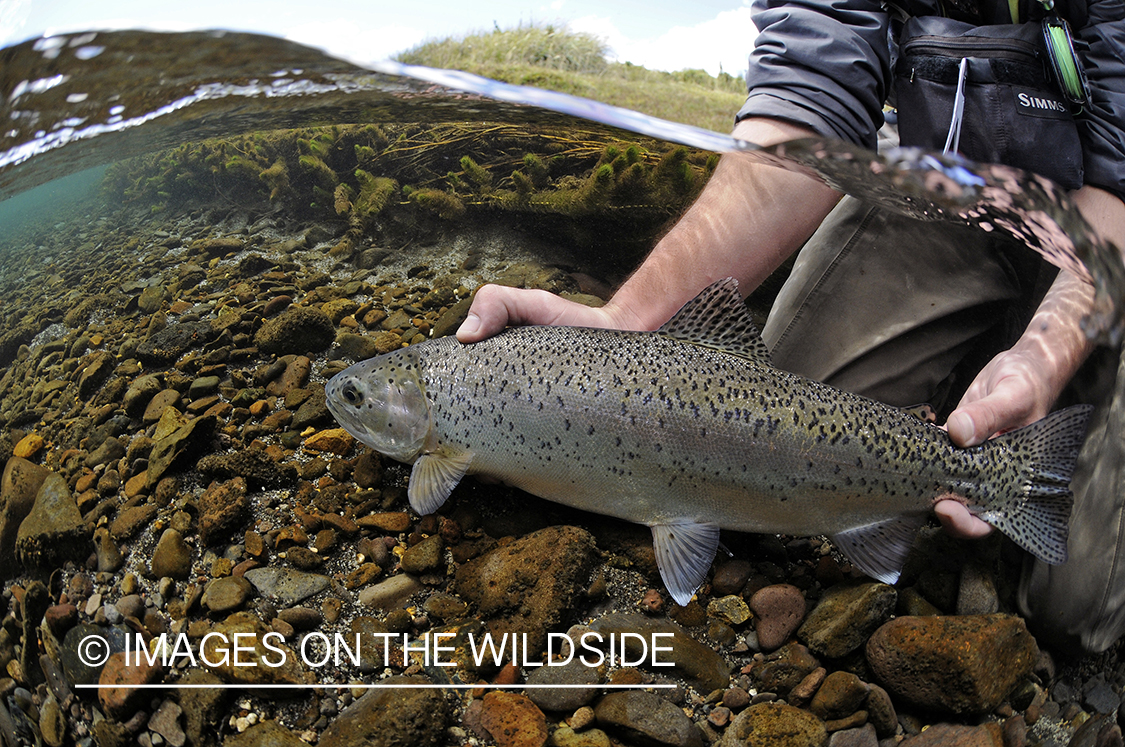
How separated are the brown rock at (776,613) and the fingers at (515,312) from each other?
892 millimetres

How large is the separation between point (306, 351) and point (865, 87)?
245cm

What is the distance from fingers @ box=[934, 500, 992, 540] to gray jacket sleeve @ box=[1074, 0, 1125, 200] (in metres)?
1.78

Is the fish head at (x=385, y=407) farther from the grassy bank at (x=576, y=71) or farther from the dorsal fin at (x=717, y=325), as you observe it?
the grassy bank at (x=576, y=71)

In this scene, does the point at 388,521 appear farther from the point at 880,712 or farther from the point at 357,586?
the point at 880,712

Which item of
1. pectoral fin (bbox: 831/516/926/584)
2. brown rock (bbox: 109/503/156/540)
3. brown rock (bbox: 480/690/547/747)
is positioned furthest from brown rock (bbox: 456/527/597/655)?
brown rock (bbox: 109/503/156/540)

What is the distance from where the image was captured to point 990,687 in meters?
1.47

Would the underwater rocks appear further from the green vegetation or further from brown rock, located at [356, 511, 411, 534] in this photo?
the green vegetation

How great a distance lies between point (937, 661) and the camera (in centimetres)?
142

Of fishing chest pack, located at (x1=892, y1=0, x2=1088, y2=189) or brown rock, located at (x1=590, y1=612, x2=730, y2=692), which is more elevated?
fishing chest pack, located at (x1=892, y1=0, x2=1088, y2=189)

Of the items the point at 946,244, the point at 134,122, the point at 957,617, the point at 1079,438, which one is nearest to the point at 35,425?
the point at 134,122

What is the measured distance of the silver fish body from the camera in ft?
5.04

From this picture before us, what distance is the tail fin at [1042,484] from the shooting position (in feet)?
5.11

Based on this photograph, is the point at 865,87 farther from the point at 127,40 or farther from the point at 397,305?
the point at 127,40

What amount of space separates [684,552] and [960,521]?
0.72m
